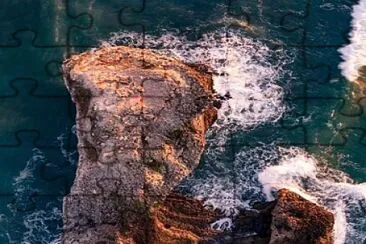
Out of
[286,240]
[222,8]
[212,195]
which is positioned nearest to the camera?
[286,240]

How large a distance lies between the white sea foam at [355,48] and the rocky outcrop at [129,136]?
300 cm

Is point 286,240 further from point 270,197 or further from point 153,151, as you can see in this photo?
point 153,151

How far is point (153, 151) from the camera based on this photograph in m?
15.0

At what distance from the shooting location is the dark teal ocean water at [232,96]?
50.9 feet

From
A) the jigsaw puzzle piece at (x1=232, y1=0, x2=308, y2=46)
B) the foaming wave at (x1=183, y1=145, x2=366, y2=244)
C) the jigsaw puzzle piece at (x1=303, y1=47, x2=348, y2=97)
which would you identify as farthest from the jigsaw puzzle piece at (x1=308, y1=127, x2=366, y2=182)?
the jigsaw puzzle piece at (x1=232, y1=0, x2=308, y2=46)

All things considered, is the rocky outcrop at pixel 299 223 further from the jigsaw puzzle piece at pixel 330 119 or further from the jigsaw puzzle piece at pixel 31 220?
the jigsaw puzzle piece at pixel 31 220

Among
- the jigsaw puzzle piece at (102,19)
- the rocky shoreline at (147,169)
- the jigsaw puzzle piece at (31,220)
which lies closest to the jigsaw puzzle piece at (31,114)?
the rocky shoreline at (147,169)

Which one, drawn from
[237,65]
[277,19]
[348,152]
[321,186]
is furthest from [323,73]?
[321,186]

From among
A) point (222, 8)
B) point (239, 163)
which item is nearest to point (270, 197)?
point (239, 163)

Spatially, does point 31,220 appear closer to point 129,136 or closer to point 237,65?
point 129,136

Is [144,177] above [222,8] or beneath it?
beneath

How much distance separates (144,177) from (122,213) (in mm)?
751

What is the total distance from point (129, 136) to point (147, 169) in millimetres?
711

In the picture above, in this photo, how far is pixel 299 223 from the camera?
14555 millimetres
